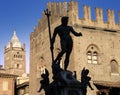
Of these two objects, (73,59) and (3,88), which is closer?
(73,59)

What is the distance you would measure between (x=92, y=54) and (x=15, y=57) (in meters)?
78.0

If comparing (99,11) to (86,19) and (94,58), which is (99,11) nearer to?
(86,19)

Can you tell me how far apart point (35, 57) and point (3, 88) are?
12.4 m

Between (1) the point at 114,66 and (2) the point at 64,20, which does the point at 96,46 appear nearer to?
(1) the point at 114,66

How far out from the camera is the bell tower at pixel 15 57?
10475cm

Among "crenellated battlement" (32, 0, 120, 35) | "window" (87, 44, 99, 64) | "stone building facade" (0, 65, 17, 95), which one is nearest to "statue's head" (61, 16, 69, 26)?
"crenellated battlement" (32, 0, 120, 35)

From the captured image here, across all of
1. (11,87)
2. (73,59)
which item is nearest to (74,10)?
(73,59)

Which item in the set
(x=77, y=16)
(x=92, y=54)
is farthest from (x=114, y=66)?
(x=77, y=16)

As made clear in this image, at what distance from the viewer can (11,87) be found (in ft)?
154

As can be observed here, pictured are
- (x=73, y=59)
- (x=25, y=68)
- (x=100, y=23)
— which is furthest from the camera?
(x=25, y=68)

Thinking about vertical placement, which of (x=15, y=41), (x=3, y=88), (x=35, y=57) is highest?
(x=15, y=41)

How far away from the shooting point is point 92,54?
30531mm

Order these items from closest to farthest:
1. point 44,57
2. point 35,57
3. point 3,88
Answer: point 44,57, point 35,57, point 3,88

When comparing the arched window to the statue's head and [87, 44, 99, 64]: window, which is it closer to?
[87, 44, 99, 64]: window
